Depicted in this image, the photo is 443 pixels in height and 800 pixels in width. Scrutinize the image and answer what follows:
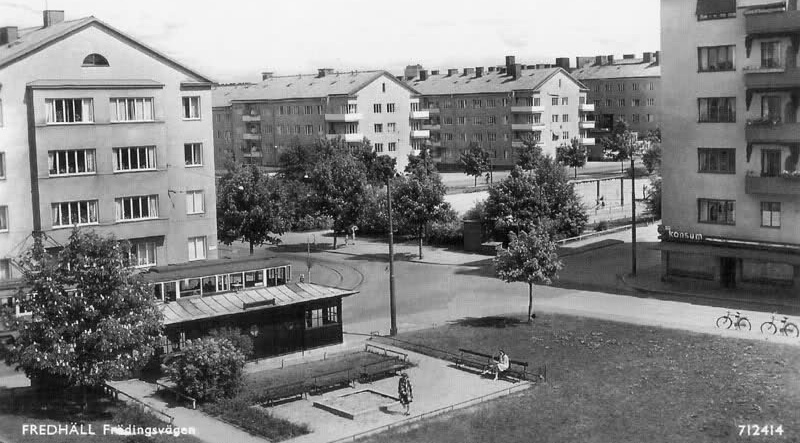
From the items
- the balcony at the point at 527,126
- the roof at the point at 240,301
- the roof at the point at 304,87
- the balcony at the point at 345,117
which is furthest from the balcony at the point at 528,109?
the roof at the point at 240,301

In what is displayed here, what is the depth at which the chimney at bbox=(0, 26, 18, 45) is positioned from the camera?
56.1 m

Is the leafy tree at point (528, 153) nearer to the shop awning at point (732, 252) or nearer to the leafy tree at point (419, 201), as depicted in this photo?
the leafy tree at point (419, 201)

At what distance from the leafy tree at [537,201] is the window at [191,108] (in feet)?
76.6

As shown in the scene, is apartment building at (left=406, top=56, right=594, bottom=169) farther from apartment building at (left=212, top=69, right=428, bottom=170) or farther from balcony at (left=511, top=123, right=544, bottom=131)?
apartment building at (left=212, top=69, right=428, bottom=170)

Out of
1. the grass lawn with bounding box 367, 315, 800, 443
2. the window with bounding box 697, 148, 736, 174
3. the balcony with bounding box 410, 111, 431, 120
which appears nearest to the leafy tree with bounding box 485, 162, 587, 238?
the window with bounding box 697, 148, 736, 174

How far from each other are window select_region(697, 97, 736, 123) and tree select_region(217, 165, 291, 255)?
29.1 metres

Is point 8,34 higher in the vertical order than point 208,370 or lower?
higher

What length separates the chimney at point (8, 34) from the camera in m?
56.1

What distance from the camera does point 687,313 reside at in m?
49.2

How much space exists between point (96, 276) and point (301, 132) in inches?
3915

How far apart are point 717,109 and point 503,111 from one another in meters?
84.3

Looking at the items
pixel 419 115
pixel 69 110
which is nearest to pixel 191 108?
pixel 69 110

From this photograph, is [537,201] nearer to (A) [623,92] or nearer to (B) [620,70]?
(A) [623,92]

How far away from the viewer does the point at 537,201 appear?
6812cm
